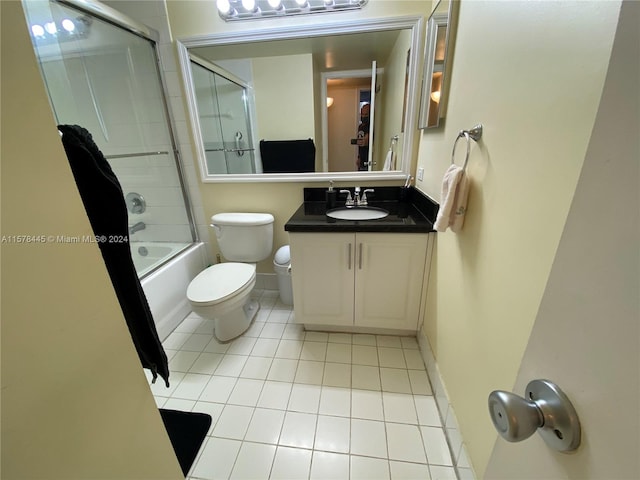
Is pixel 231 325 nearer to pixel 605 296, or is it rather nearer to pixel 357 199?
pixel 357 199

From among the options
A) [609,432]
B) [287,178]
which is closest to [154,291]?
[287,178]

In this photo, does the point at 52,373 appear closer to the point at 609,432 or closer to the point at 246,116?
the point at 609,432

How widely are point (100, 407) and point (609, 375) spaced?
0.80m

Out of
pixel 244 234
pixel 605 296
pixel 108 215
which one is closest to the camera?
pixel 605 296

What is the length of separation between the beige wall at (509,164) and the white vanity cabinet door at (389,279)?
277 mm

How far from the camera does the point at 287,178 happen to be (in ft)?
6.32

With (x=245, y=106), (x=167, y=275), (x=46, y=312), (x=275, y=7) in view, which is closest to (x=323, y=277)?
(x=167, y=275)

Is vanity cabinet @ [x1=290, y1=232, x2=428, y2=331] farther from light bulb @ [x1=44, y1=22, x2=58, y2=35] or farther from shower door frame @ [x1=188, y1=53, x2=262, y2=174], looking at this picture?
light bulb @ [x1=44, y1=22, x2=58, y2=35]

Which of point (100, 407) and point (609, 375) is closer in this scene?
point (609, 375)

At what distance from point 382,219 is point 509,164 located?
0.80 meters

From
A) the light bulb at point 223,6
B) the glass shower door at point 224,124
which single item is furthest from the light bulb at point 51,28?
the light bulb at point 223,6

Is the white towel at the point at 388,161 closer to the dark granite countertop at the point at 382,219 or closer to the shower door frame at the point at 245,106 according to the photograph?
the dark granite countertop at the point at 382,219

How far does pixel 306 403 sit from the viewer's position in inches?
51.7

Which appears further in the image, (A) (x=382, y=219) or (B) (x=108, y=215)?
(A) (x=382, y=219)
